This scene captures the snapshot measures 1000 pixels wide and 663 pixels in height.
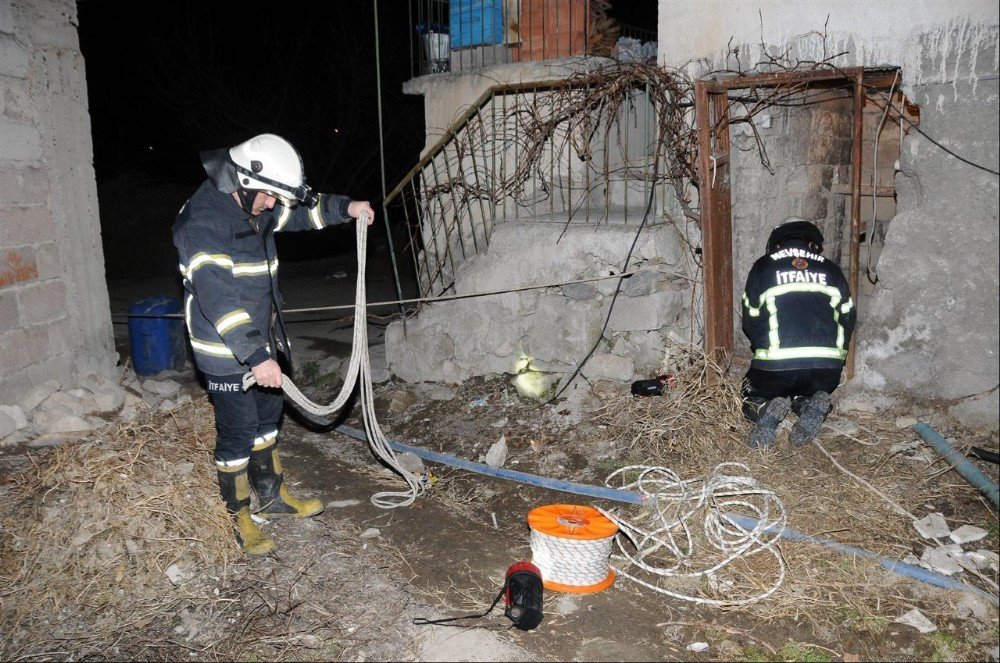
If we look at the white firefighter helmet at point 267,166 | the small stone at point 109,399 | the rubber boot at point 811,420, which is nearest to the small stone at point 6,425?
the small stone at point 109,399

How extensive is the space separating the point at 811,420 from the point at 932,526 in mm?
922

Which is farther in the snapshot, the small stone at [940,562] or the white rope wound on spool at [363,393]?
the white rope wound on spool at [363,393]

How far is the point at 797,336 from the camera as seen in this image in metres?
4.73

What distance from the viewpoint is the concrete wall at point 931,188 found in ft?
14.4

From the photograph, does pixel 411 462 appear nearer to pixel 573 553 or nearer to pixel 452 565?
pixel 452 565

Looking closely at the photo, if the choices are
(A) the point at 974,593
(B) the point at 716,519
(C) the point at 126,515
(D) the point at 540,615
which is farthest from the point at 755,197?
(C) the point at 126,515

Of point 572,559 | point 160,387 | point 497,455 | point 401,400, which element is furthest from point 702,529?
point 160,387

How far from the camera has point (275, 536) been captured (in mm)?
4180

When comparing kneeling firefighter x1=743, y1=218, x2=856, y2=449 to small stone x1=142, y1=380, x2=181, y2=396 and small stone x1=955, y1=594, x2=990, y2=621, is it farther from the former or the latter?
small stone x1=142, y1=380, x2=181, y2=396

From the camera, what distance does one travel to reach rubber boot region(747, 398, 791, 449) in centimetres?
469

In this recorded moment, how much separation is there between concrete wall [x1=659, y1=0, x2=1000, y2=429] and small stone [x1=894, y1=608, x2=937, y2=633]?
1.85 m

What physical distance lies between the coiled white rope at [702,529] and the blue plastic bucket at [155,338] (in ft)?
15.3

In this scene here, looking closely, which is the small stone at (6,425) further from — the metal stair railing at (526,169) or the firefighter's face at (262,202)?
the metal stair railing at (526,169)

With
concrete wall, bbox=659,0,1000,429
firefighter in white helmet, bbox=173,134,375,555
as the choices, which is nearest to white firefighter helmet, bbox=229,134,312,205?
firefighter in white helmet, bbox=173,134,375,555
